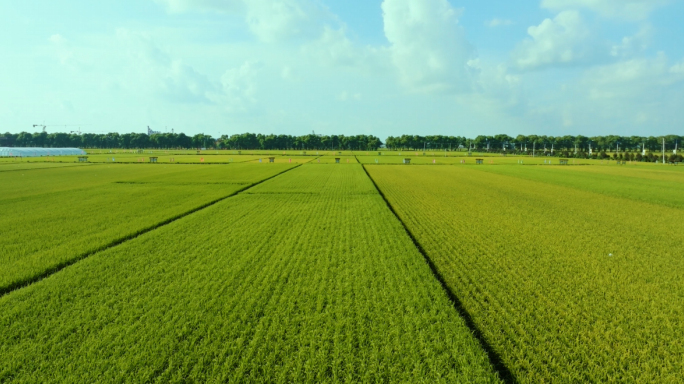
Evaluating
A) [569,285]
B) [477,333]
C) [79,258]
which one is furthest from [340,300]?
[79,258]

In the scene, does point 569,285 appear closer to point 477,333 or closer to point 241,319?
point 477,333

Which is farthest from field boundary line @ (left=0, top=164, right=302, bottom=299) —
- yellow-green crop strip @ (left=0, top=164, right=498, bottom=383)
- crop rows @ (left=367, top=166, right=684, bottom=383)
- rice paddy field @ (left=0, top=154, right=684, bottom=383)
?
crop rows @ (left=367, top=166, right=684, bottom=383)

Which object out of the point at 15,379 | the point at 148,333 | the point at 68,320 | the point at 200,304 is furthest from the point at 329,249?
the point at 15,379

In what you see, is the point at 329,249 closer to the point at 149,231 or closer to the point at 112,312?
the point at 112,312

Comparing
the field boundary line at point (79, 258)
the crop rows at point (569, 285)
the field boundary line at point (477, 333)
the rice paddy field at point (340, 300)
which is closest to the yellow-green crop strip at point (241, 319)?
the rice paddy field at point (340, 300)

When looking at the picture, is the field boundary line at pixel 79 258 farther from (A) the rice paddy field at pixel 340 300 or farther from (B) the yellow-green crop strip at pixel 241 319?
(B) the yellow-green crop strip at pixel 241 319
